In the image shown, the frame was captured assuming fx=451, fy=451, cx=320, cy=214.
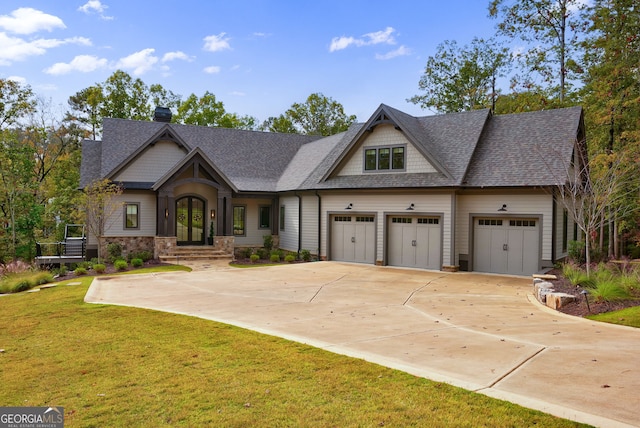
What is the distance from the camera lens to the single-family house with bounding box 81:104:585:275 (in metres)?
16.9

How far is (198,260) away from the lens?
2109 cm

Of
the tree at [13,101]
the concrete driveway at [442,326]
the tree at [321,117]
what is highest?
the tree at [321,117]

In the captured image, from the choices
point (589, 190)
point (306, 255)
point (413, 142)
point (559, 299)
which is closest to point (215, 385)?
point (559, 299)

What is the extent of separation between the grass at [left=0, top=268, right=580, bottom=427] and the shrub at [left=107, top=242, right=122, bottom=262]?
13.0 m

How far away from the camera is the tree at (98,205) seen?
62.1 feet

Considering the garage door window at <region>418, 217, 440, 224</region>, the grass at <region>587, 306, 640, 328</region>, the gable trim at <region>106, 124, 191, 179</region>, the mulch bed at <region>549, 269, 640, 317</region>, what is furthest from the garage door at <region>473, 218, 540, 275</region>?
the gable trim at <region>106, 124, 191, 179</region>

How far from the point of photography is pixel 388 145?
19.8 m

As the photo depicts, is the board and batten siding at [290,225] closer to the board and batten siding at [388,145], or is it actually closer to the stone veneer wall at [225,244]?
the stone veneer wall at [225,244]

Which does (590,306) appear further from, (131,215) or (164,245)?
(131,215)

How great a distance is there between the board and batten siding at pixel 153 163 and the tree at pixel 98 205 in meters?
1.85

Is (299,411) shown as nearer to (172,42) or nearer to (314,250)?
(314,250)

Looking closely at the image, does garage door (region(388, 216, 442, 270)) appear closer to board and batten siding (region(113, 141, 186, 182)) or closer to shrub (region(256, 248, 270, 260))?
shrub (region(256, 248, 270, 260))

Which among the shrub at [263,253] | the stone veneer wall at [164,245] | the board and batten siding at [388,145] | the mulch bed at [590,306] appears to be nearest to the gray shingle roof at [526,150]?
the board and batten siding at [388,145]

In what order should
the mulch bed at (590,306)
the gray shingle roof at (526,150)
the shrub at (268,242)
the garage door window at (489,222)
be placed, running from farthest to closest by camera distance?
the shrub at (268,242), the garage door window at (489,222), the gray shingle roof at (526,150), the mulch bed at (590,306)
